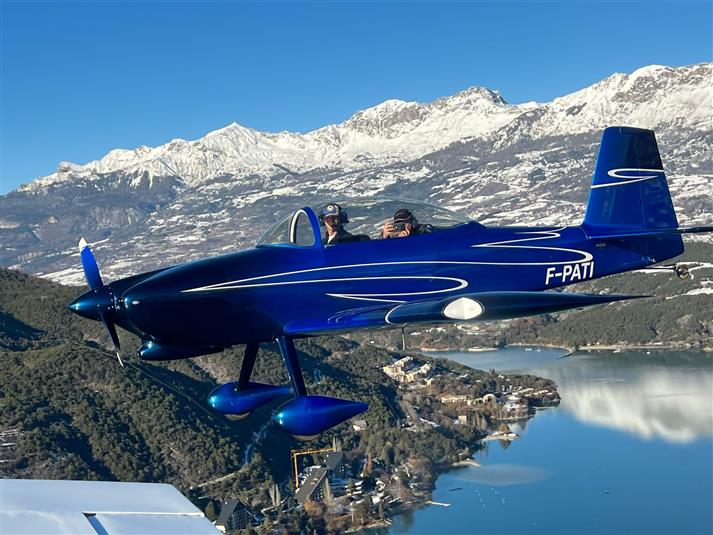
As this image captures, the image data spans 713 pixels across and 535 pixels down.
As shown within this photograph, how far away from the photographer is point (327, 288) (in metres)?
10.9

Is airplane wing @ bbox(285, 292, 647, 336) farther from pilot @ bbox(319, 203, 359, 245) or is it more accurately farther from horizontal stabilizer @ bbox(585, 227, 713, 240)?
horizontal stabilizer @ bbox(585, 227, 713, 240)

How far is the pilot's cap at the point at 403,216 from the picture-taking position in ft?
39.3

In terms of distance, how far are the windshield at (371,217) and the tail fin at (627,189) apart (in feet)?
12.1

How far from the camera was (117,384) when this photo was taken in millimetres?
58312

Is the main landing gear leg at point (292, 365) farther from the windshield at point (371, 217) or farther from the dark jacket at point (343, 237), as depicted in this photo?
the dark jacket at point (343, 237)

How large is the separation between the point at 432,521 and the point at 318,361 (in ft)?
123

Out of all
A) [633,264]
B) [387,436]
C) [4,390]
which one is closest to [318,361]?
[387,436]

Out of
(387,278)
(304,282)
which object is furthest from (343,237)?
(304,282)

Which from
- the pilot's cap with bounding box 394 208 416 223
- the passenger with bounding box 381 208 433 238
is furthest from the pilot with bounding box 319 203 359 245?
the pilot's cap with bounding box 394 208 416 223

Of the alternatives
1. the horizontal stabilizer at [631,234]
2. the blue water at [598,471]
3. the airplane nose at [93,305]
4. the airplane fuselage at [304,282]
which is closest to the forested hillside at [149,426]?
the blue water at [598,471]

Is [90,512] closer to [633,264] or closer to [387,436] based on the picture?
[633,264]

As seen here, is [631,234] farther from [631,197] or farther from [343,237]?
[343,237]

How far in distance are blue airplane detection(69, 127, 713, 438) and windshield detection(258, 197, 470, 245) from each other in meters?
0.02

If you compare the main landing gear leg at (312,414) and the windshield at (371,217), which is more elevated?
the windshield at (371,217)
